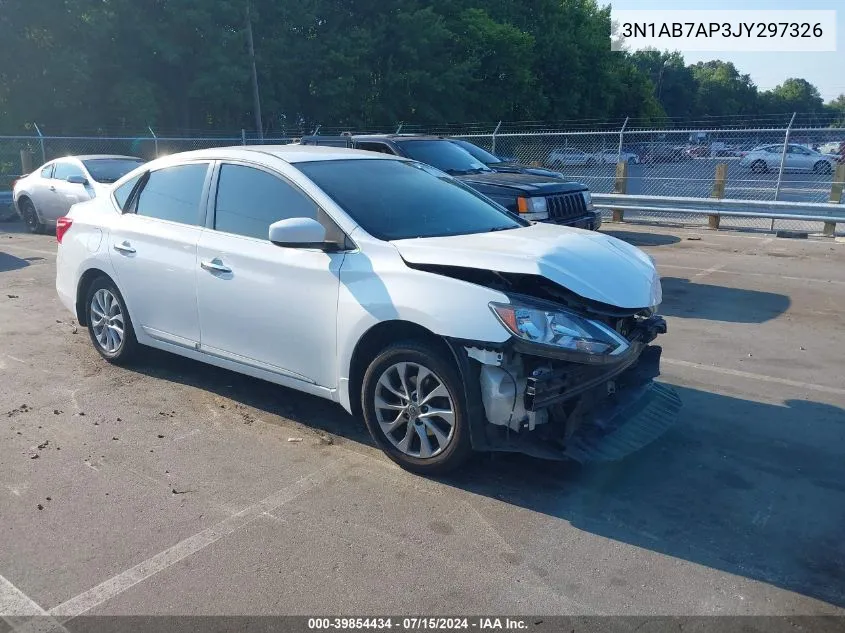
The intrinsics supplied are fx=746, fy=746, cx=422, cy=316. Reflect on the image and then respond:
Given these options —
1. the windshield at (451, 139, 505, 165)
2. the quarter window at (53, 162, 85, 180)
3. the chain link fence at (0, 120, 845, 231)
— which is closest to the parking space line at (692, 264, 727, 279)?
the windshield at (451, 139, 505, 165)

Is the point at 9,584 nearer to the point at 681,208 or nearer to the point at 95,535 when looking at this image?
the point at 95,535

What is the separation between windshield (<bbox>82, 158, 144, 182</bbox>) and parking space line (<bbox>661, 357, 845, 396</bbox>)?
1085 centimetres

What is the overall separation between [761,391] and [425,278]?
9.95ft

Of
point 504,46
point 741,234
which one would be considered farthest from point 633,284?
point 504,46

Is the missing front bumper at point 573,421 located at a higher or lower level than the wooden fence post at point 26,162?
lower

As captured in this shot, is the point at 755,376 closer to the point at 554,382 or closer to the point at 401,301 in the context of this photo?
the point at 554,382

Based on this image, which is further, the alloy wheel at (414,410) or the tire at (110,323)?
the tire at (110,323)

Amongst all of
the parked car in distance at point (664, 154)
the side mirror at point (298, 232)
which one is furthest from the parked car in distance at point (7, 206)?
the side mirror at point (298, 232)

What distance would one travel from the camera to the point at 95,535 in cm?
361

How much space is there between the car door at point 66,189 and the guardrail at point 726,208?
10101mm

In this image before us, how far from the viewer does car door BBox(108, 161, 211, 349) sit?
17.3 ft

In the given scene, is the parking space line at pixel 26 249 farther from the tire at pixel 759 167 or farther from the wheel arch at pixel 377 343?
the tire at pixel 759 167

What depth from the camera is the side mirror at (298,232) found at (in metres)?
4.29

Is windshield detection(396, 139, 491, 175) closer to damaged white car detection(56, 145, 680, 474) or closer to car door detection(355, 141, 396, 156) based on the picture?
car door detection(355, 141, 396, 156)
